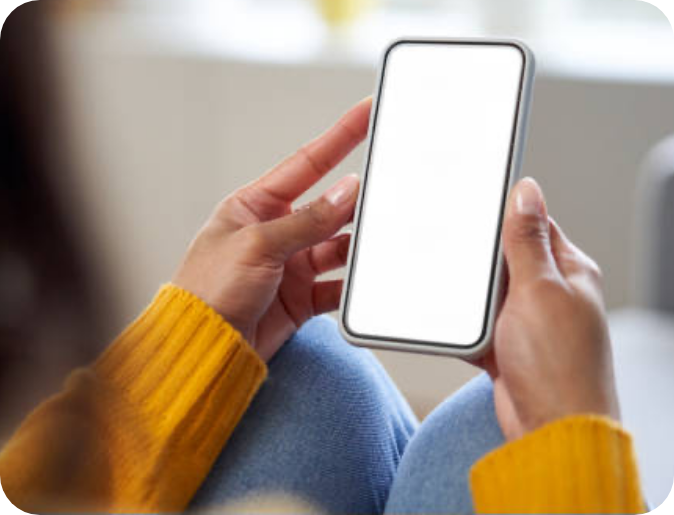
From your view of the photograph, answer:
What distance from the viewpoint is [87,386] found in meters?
0.51

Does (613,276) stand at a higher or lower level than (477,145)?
lower

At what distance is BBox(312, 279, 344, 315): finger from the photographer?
2.00 feet

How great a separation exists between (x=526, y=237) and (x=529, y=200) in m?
0.02

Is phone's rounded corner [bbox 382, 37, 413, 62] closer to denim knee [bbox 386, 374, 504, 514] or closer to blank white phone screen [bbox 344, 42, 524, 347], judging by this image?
blank white phone screen [bbox 344, 42, 524, 347]

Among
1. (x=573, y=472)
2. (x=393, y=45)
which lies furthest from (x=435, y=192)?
(x=573, y=472)

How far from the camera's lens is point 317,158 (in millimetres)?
604

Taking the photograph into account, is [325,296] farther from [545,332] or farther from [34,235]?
[34,235]

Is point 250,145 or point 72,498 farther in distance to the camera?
point 250,145

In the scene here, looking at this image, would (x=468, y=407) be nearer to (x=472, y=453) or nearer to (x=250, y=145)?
(x=472, y=453)

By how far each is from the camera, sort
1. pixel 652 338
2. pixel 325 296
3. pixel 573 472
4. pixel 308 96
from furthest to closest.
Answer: pixel 308 96 → pixel 652 338 → pixel 325 296 → pixel 573 472

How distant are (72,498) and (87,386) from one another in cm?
7

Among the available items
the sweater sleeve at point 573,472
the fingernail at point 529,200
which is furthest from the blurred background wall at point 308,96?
the sweater sleeve at point 573,472

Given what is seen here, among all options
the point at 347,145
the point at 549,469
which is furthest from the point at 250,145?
the point at 549,469

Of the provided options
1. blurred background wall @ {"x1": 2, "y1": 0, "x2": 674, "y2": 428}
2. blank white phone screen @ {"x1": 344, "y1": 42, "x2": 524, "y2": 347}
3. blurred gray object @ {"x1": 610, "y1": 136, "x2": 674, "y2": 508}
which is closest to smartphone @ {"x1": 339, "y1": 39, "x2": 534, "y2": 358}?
blank white phone screen @ {"x1": 344, "y1": 42, "x2": 524, "y2": 347}
